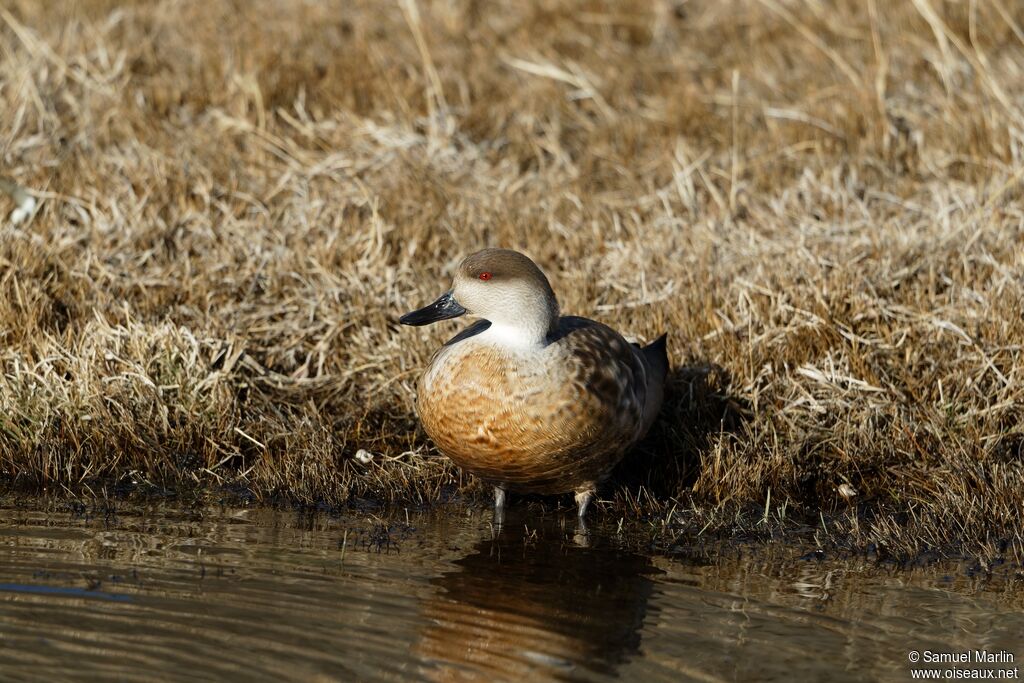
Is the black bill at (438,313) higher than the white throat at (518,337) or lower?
higher

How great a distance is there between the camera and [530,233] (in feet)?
22.8

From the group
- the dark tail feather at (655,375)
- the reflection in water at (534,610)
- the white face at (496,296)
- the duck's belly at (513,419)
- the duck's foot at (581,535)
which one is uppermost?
the white face at (496,296)

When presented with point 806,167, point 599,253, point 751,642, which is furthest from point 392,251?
point 751,642

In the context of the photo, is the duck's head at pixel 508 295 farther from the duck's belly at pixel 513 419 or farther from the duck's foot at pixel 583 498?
the duck's foot at pixel 583 498

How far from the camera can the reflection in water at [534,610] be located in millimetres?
3795

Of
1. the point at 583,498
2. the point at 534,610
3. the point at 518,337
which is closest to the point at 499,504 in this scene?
the point at 583,498

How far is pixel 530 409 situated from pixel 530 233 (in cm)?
237

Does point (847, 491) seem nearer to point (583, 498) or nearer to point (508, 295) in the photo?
point (583, 498)

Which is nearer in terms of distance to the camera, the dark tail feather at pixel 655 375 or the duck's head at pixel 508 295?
the duck's head at pixel 508 295

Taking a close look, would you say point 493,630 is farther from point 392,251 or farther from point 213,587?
point 392,251

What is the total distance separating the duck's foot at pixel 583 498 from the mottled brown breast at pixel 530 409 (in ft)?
0.49

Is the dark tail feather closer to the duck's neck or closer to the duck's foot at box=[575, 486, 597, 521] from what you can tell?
the duck's foot at box=[575, 486, 597, 521]

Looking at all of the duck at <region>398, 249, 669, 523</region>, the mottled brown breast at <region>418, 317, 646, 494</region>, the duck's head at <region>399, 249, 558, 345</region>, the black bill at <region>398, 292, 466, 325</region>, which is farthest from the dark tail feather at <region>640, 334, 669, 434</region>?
the black bill at <region>398, 292, 466, 325</region>
